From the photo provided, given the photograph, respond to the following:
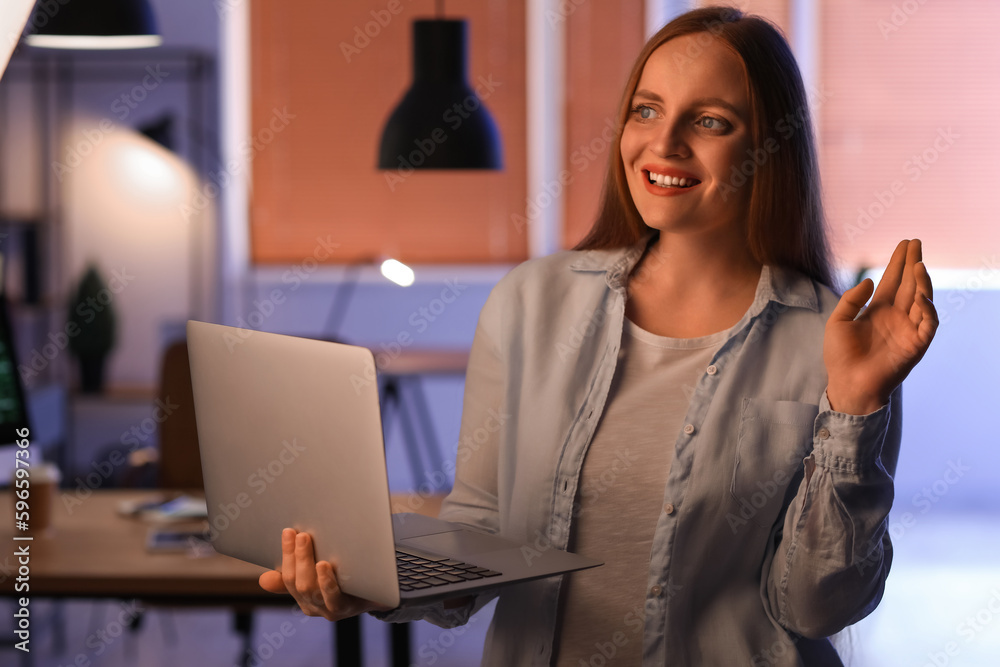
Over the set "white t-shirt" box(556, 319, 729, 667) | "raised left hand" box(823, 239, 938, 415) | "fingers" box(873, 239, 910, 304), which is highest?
"fingers" box(873, 239, 910, 304)

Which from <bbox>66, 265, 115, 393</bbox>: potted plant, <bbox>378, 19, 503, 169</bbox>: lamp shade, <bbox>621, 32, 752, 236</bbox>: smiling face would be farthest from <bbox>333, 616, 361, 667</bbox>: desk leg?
<bbox>66, 265, 115, 393</bbox>: potted plant

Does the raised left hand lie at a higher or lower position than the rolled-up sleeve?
higher

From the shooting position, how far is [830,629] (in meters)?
1.20

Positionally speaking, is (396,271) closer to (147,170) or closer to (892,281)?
(892,281)

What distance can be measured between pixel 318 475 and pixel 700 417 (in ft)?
1.66

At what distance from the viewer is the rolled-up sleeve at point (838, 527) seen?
1.12 meters

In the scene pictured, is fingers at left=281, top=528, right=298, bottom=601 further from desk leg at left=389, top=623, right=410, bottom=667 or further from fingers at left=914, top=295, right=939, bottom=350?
desk leg at left=389, top=623, right=410, bottom=667

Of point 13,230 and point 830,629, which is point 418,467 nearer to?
point 13,230

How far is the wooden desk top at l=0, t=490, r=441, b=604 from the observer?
1.79 m

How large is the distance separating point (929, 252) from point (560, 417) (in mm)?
4321

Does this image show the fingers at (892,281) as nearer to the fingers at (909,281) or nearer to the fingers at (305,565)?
the fingers at (909,281)

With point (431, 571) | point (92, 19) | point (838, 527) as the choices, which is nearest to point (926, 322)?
point (838, 527)

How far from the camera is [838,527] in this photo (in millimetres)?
1140

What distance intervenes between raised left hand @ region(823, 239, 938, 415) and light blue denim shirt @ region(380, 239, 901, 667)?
3 centimetres
